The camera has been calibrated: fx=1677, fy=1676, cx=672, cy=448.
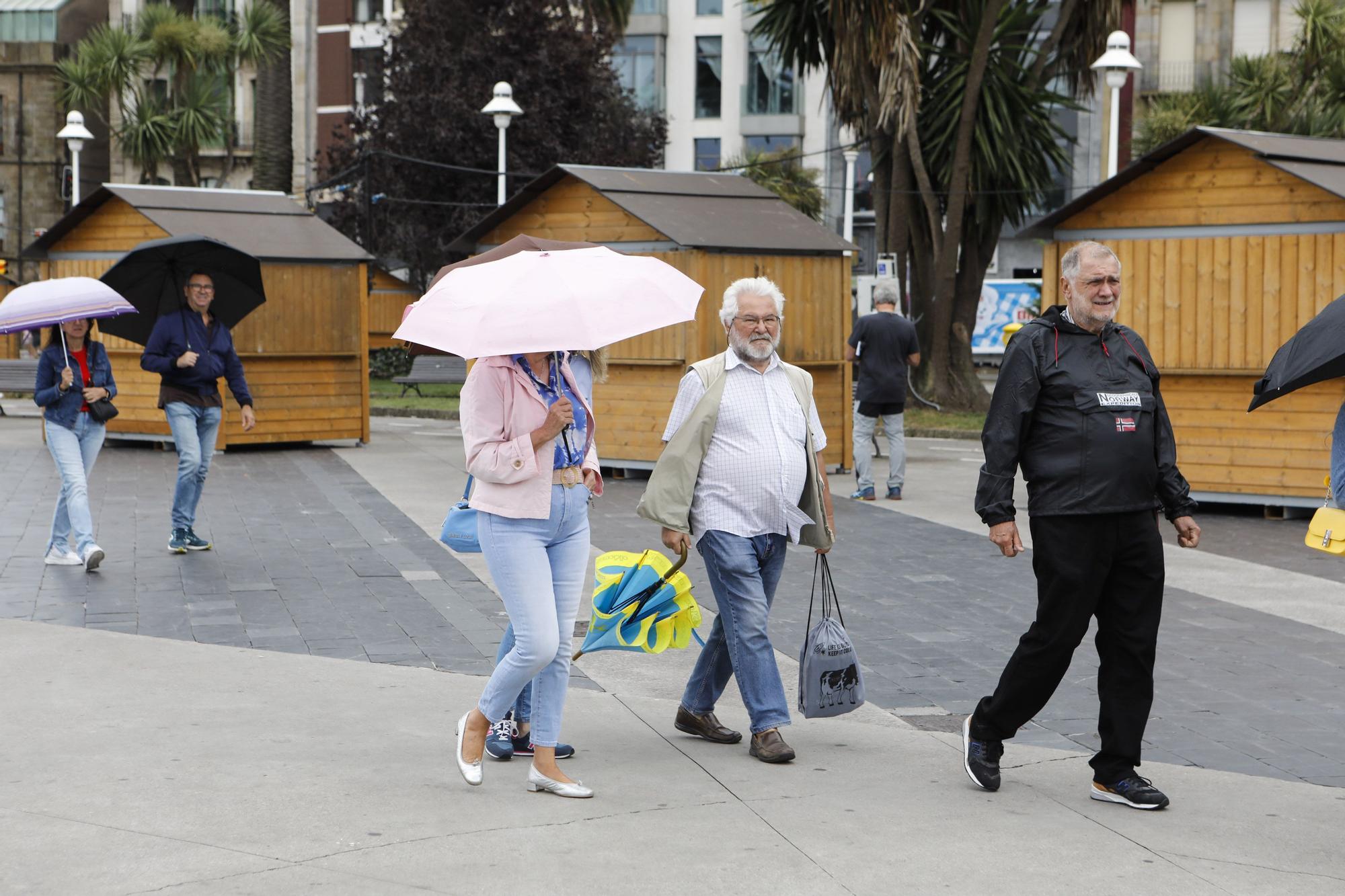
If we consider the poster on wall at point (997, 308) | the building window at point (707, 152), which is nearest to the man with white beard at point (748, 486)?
the poster on wall at point (997, 308)

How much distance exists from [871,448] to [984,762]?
902cm

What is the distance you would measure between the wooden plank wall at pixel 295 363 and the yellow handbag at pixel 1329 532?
1409cm

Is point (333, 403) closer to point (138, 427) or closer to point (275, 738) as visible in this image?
point (138, 427)

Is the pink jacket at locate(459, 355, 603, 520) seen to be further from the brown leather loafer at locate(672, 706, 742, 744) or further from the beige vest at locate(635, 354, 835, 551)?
the brown leather loafer at locate(672, 706, 742, 744)

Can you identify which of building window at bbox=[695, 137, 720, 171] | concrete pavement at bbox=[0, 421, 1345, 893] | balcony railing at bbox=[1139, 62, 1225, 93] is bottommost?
concrete pavement at bbox=[0, 421, 1345, 893]

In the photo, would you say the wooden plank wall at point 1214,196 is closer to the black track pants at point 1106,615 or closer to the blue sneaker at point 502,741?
the black track pants at point 1106,615

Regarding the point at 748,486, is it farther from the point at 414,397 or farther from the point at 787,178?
the point at 787,178

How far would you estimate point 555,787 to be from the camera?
514 cm

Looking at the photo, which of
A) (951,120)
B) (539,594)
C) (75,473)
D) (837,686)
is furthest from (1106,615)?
(951,120)

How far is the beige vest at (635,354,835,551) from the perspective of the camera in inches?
219

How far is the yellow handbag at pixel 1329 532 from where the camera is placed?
4.71m

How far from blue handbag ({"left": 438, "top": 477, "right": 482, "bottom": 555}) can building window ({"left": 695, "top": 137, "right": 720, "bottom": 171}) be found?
52.4 meters

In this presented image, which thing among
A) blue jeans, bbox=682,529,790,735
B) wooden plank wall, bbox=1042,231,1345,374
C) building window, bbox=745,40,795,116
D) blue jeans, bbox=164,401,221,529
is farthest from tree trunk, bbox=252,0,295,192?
building window, bbox=745,40,795,116

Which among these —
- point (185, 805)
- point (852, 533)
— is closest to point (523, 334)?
point (185, 805)
